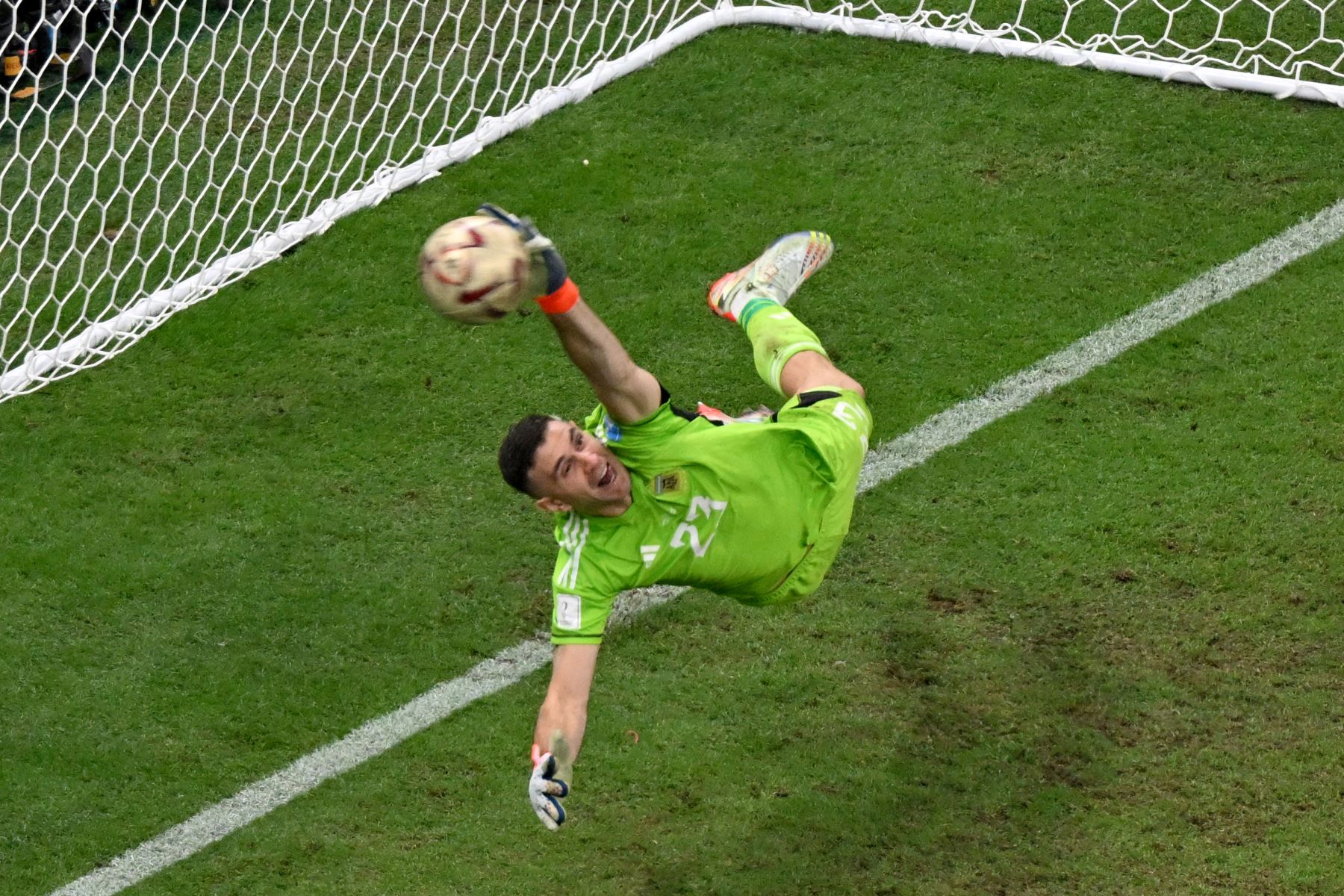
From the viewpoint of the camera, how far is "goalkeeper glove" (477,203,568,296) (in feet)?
15.7

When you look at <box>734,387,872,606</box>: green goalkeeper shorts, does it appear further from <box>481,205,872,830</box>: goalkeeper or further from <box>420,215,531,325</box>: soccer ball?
<box>420,215,531,325</box>: soccer ball

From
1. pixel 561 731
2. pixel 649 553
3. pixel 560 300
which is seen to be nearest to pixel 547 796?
pixel 561 731

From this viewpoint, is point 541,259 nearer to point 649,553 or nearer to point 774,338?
point 649,553

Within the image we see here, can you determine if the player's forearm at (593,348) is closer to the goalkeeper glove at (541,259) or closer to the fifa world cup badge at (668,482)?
the goalkeeper glove at (541,259)

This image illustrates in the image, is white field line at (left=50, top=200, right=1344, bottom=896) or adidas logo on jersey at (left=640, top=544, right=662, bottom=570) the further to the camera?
white field line at (left=50, top=200, right=1344, bottom=896)

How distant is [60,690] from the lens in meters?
6.59

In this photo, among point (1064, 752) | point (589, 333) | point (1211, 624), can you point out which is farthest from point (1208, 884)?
point (589, 333)

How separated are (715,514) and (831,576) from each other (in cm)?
133

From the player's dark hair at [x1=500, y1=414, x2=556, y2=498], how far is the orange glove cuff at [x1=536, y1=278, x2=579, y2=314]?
40 centimetres

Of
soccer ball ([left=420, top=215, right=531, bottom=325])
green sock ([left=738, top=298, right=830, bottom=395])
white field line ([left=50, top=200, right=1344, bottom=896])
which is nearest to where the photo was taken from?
soccer ball ([left=420, top=215, right=531, bottom=325])

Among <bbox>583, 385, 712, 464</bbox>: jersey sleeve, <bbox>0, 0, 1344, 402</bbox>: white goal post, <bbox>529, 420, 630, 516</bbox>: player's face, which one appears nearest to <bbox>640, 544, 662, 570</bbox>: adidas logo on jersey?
<bbox>529, 420, 630, 516</bbox>: player's face

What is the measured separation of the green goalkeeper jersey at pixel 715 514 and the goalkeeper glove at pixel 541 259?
31.0 inches

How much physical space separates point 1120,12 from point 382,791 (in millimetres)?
5917

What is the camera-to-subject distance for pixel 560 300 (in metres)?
4.88
